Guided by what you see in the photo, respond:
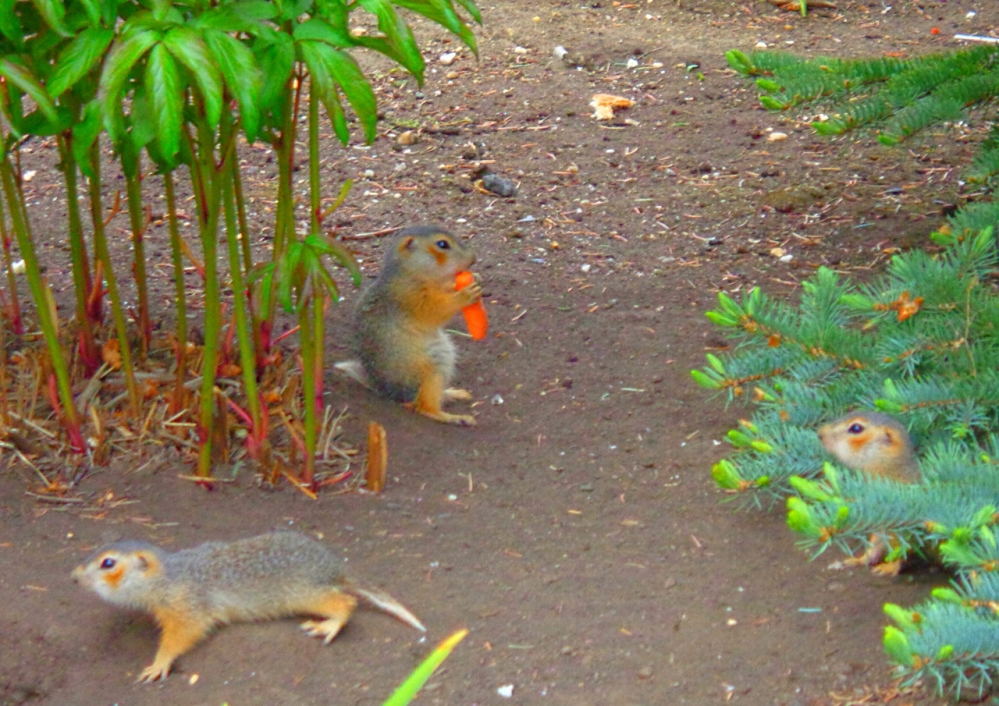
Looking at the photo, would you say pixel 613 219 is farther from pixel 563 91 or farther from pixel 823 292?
pixel 823 292

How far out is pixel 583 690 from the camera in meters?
3.16

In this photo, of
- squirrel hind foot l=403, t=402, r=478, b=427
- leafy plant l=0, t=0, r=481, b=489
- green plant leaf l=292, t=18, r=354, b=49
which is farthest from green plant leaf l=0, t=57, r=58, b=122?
squirrel hind foot l=403, t=402, r=478, b=427

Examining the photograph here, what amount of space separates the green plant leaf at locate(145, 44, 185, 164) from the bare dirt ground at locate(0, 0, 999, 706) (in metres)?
1.53

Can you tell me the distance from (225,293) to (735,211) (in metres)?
2.92

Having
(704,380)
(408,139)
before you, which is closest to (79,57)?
(704,380)

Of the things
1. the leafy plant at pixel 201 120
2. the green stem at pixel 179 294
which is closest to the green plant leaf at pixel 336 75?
the leafy plant at pixel 201 120

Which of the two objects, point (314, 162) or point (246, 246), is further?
point (246, 246)

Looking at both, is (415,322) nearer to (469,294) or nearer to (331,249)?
(469,294)

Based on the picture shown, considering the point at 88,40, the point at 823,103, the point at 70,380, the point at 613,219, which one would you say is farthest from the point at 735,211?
the point at 88,40

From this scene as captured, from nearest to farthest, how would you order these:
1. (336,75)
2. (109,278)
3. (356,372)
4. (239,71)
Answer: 1. (239,71)
2. (336,75)
3. (109,278)
4. (356,372)

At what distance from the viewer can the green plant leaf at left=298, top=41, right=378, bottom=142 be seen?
2.99 meters

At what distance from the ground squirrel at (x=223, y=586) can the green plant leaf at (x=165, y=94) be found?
1298 mm

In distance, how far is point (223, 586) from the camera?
11.3 ft

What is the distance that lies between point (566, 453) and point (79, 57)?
2378mm
